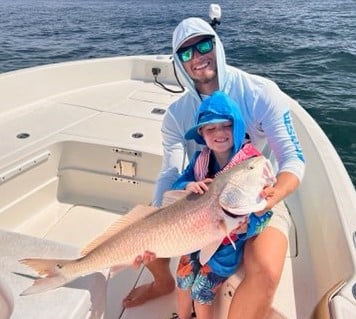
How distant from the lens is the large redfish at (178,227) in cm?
177

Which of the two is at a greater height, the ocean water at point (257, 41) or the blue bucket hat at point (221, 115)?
the blue bucket hat at point (221, 115)

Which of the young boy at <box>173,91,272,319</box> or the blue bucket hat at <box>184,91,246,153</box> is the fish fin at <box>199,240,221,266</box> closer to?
the young boy at <box>173,91,272,319</box>

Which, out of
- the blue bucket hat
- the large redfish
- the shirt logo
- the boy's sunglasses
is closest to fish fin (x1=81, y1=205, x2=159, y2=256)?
the large redfish

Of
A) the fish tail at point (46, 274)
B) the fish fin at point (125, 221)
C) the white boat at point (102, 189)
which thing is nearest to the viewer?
the fish tail at point (46, 274)

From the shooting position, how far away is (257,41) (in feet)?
48.5

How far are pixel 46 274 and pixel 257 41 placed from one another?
1427 centimetres

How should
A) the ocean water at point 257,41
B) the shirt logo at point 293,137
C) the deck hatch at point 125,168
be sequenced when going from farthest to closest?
the ocean water at point 257,41, the deck hatch at point 125,168, the shirt logo at point 293,137

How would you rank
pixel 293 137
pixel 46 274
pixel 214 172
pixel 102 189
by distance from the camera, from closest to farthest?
pixel 46 274 < pixel 214 172 < pixel 293 137 < pixel 102 189

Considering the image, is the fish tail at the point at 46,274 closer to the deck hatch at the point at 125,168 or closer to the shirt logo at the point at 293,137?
the shirt logo at the point at 293,137

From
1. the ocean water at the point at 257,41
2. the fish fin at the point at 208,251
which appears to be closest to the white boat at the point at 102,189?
the fish fin at the point at 208,251

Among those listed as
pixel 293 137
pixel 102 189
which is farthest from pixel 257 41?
pixel 293 137

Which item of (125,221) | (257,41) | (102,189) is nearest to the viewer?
(125,221)

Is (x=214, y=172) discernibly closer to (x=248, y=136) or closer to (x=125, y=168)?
(x=248, y=136)

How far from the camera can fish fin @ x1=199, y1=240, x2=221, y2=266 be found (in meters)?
1.96
